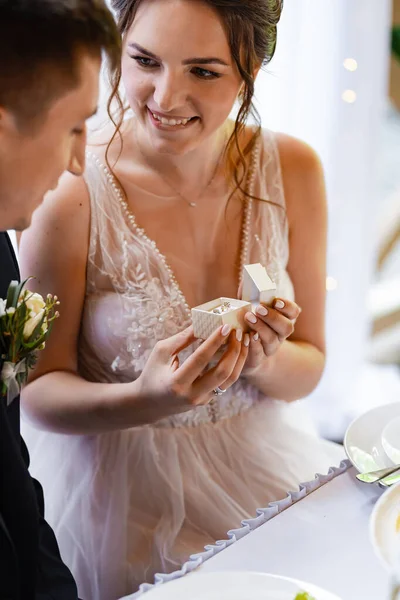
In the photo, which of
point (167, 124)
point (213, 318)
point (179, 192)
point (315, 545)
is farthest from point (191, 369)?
point (179, 192)

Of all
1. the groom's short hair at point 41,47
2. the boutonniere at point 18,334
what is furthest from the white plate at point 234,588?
the groom's short hair at point 41,47

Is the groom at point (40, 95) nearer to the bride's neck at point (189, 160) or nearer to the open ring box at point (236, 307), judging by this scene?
the open ring box at point (236, 307)

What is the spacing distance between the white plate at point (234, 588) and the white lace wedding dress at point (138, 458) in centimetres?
43

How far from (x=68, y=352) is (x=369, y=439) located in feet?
1.78

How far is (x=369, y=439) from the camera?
3.83ft

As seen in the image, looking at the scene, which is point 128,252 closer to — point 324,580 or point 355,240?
point 324,580

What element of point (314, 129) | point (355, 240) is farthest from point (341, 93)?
point (355, 240)

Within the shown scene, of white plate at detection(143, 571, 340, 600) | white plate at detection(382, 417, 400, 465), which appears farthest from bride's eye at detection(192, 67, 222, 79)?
white plate at detection(143, 571, 340, 600)

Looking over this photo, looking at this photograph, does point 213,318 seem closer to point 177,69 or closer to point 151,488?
point 177,69

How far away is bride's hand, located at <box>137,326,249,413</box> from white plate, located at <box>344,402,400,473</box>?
0.21 m

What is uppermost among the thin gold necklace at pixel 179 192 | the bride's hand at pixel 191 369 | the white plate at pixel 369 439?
the thin gold necklace at pixel 179 192

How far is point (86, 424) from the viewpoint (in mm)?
1323

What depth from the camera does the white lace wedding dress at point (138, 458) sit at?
1.34 metres

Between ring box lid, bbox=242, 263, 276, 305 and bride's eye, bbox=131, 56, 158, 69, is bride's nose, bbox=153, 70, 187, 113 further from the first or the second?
ring box lid, bbox=242, 263, 276, 305
